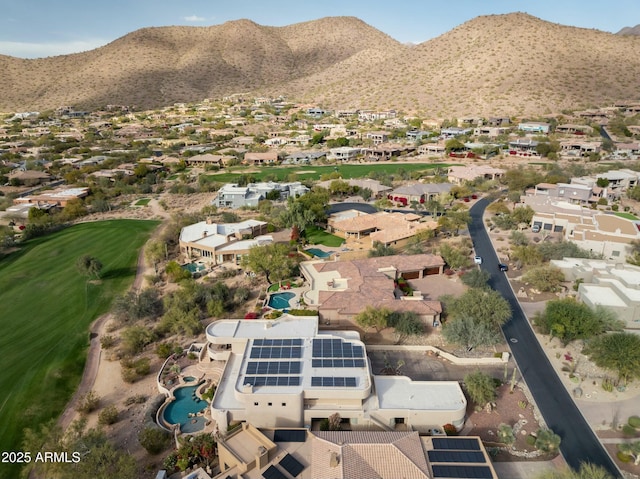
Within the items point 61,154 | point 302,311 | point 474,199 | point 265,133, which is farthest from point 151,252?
point 265,133

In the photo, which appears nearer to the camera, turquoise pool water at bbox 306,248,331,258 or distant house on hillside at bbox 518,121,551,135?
turquoise pool water at bbox 306,248,331,258

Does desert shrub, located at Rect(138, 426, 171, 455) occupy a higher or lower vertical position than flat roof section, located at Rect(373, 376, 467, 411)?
lower

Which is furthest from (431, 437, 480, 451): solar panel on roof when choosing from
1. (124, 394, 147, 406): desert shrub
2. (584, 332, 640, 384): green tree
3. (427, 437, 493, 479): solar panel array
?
(124, 394, 147, 406): desert shrub

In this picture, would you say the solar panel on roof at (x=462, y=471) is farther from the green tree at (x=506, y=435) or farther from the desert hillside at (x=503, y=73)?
the desert hillside at (x=503, y=73)

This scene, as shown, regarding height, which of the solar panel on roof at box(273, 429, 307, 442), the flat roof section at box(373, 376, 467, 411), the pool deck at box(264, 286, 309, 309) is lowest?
the pool deck at box(264, 286, 309, 309)

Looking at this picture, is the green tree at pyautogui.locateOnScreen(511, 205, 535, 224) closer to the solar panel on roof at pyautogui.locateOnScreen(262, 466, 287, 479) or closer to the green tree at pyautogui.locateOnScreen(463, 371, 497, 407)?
the green tree at pyautogui.locateOnScreen(463, 371, 497, 407)

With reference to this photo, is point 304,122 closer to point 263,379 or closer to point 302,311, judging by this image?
point 302,311
